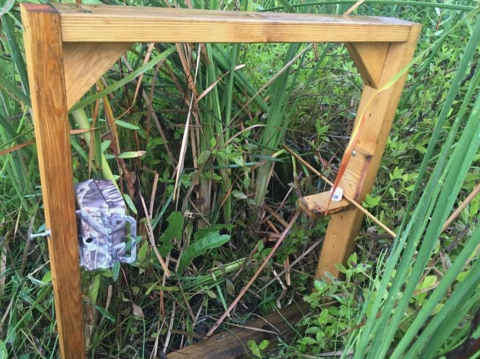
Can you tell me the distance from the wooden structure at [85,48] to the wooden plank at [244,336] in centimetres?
35

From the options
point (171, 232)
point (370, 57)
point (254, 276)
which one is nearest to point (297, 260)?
point (254, 276)

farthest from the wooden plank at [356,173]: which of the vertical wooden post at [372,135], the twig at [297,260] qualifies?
the twig at [297,260]

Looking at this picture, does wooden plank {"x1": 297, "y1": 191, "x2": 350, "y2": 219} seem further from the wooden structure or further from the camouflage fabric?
the camouflage fabric

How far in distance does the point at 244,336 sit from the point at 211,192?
0.44 metres

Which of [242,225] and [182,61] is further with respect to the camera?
[242,225]

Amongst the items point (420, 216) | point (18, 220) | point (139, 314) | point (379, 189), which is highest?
point (420, 216)

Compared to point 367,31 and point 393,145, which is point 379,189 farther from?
point 367,31

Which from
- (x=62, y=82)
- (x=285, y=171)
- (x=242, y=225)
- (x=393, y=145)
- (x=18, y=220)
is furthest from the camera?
(x=285, y=171)

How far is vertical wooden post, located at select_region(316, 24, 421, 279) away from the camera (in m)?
1.02

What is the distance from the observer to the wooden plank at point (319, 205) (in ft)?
3.73

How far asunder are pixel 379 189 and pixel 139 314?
2.43 ft

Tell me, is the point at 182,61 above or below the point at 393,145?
above

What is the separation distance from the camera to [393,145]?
1243 millimetres

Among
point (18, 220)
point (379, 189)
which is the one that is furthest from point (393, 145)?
point (18, 220)
